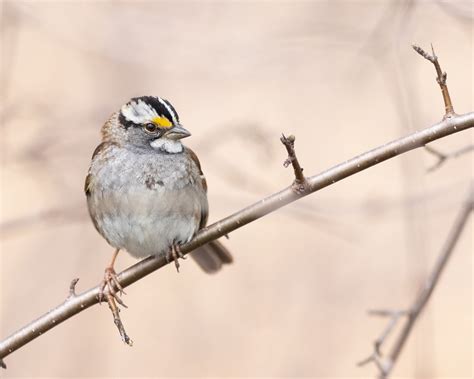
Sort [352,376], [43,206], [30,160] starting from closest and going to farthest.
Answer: [30,160]
[352,376]
[43,206]

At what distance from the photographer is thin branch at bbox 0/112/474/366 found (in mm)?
3605

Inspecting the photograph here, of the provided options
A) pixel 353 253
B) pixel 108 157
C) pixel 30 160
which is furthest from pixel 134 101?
pixel 353 253

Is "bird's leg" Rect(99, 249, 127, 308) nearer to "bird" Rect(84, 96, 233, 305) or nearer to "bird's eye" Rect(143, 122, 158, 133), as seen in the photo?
"bird" Rect(84, 96, 233, 305)

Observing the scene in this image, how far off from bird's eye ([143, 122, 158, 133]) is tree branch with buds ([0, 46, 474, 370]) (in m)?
1.15

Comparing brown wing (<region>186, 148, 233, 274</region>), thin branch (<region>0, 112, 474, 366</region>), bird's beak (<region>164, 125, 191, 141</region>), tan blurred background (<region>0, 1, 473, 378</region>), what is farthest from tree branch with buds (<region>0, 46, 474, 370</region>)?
tan blurred background (<region>0, 1, 473, 378</region>)

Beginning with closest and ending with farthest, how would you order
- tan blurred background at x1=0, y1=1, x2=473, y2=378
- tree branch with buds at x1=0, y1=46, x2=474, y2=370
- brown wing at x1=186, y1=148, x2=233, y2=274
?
tree branch with buds at x1=0, y1=46, x2=474, y2=370 → brown wing at x1=186, y1=148, x2=233, y2=274 → tan blurred background at x1=0, y1=1, x2=473, y2=378

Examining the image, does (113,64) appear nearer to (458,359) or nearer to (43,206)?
(43,206)

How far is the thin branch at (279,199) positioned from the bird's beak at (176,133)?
1.02m

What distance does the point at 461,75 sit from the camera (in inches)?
359

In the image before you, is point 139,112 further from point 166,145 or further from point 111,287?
point 111,287

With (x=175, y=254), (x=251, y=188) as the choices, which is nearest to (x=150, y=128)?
(x=175, y=254)

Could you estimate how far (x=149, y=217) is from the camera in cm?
506

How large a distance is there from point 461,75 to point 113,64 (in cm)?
344

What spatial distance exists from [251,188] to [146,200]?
7.61 feet
